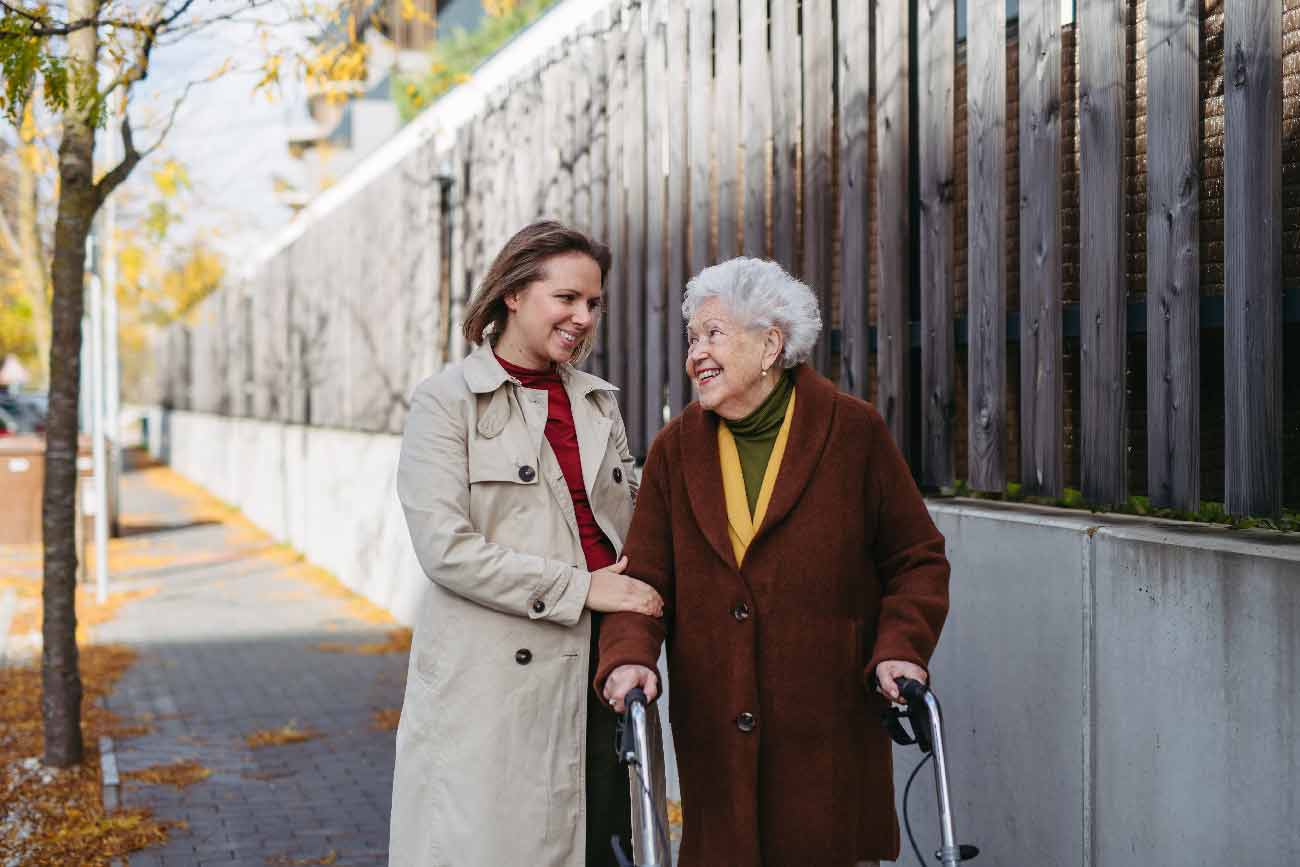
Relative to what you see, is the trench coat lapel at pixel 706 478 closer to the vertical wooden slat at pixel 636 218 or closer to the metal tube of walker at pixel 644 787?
the metal tube of walker at pixel 644 787

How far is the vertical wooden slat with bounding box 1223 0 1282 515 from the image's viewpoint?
3.70 m

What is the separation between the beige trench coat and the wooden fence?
155 centimetres

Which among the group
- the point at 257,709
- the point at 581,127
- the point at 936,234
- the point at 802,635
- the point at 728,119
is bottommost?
the point at 257,709

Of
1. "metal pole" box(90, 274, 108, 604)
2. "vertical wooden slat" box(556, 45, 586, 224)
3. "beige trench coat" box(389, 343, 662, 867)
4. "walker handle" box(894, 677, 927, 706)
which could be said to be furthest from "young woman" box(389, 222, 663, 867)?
"metal pole" box(90, 274, 108, 604)

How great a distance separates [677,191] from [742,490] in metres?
4.05

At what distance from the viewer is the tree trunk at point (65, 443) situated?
720 cm

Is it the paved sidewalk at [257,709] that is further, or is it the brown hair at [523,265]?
the paved sidewalk at [257,709]

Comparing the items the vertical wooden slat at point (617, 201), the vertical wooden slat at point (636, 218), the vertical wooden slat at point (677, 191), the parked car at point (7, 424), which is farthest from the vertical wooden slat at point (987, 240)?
the parked car at point (7, 424)

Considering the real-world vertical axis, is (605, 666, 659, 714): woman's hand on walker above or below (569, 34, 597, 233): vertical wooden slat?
below

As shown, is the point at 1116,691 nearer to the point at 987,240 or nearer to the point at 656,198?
the point at 987,240

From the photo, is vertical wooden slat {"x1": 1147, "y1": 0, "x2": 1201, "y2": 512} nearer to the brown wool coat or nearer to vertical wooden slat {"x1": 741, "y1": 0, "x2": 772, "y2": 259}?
the brown wool coat

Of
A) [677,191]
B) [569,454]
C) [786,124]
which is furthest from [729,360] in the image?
[677,191]

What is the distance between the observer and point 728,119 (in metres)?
6.79

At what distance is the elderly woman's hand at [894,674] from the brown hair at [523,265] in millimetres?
1140
